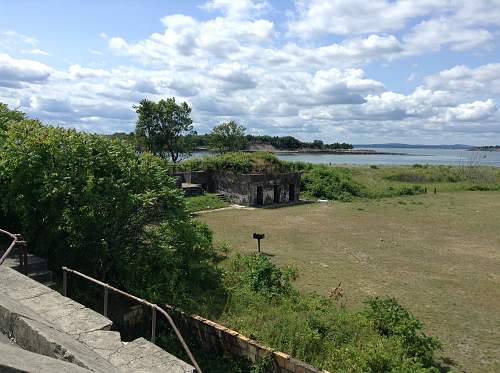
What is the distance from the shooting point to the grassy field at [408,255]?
1038cm

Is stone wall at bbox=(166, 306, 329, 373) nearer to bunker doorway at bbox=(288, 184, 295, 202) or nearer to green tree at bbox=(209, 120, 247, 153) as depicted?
bunker doorway at bbox=(288, 184, 295, 202)

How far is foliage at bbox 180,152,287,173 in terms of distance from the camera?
32438 millimetres

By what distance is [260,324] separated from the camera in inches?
332

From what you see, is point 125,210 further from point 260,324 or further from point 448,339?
point 448,339

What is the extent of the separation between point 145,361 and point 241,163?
2815 centimetres

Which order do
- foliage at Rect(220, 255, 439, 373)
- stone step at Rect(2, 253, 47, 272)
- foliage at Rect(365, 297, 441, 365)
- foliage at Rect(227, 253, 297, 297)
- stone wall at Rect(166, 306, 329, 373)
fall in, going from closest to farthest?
stone wall at Rect(166, 306, 329, 373), foliage at Rect(220, 255, 439, 373), stone step at Rect(2, 253, 47, 272), foliage at Rect(365, 297, 441, 365), foliage at Rect(227, 253, 297, 297)

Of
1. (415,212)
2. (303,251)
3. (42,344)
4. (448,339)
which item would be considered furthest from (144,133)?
(42,344)

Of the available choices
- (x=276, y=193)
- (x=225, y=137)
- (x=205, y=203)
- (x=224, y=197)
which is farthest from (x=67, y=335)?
(x=225, y=137)

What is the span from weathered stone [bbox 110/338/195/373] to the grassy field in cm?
624

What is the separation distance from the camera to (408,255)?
57.6 feet

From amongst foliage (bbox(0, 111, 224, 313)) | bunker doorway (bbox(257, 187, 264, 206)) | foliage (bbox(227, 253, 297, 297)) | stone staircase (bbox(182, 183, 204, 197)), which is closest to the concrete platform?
foliage (bbox(0, 111, 224, 313))

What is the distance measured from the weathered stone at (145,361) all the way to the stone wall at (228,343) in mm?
2997

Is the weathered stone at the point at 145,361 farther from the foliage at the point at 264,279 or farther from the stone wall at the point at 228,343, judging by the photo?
the foliage at the point at 264,279

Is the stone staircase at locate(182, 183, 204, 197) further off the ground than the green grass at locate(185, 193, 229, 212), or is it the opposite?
the stone staircase at locate(182, 183, 204, 197)
